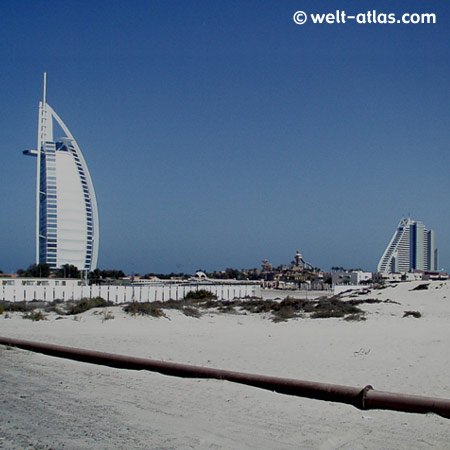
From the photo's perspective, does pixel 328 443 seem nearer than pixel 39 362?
Yes

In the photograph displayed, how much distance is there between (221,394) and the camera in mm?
7805

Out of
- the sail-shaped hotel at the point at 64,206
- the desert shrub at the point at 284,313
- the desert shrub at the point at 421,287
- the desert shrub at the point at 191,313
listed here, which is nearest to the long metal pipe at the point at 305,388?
the desert shrub at the point at 191,313

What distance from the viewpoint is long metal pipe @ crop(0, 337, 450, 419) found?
688 centimetres

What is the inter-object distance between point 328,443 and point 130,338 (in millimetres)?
10235

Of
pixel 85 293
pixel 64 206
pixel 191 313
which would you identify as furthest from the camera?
pixel 64 206

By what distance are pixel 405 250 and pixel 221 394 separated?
18274cm

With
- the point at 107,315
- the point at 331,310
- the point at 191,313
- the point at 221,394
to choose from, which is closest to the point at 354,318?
the point at 331,310

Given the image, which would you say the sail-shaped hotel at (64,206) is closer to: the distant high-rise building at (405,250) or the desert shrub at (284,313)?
the distant high-rise building at (405,250)

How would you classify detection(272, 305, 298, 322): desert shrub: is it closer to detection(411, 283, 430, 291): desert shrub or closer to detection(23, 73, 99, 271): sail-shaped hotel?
detection(411, 283, 430, 291): desert shrub

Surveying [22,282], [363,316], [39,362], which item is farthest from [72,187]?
[39,362]

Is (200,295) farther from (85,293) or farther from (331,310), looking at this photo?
(331,310)

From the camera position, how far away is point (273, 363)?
10.9 metres

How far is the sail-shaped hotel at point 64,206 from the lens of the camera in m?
120

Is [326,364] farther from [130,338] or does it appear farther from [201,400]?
[130,338]
